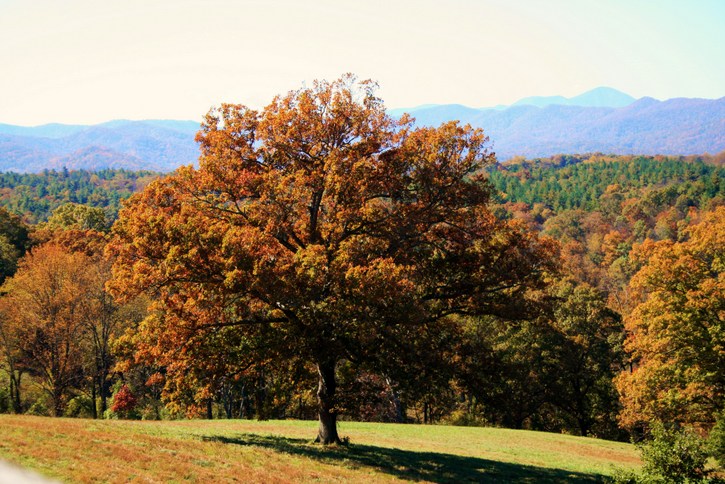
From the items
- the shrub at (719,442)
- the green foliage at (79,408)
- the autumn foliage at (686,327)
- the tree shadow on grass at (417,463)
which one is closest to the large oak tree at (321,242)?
the tree shadow on grass at (417,463)

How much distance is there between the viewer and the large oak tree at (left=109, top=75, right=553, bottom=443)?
56.4 feet

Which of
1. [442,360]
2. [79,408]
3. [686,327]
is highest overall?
[442,360]

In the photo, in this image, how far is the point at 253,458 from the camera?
55.7ft

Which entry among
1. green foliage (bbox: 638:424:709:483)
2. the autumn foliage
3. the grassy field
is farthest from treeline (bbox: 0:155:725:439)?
green foliage (bbox: 638:424:709:483)

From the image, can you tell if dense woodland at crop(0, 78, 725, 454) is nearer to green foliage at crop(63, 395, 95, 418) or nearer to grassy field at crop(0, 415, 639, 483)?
grassy field at crop(0, 415, 639, 483)

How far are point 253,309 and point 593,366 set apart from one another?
4214 centimetres

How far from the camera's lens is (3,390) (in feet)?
157

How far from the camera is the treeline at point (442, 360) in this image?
1978 cm

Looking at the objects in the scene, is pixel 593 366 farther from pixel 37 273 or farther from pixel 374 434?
pixel 37 273

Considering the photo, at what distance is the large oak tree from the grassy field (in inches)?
95.2

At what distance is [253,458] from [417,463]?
22.3ft

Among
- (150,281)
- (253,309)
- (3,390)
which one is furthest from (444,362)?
(3,390)

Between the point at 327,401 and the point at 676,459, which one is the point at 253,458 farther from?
the point at 676,459

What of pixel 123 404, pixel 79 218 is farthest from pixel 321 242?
pixel 79 218
